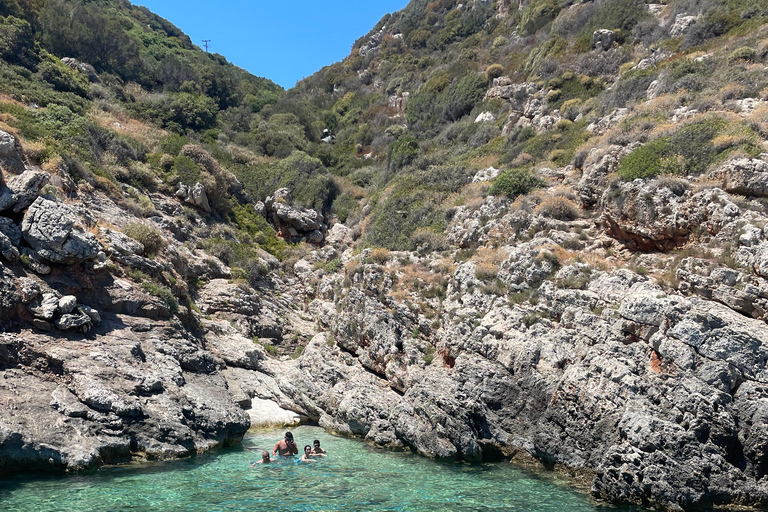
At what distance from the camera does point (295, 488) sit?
10195 millimetres

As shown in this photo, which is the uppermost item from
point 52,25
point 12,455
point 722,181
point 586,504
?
point 52,25

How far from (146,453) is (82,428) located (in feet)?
5.36

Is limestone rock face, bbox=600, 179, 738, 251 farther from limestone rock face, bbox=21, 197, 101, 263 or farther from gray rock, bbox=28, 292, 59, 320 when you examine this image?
gray rock, bbox=28, 292, 59, 320

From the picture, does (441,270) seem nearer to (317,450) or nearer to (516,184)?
(516,184)

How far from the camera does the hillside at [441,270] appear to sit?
10555mm

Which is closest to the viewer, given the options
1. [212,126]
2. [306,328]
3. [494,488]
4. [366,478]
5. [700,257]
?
[494,488]

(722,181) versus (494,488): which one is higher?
(722,181)

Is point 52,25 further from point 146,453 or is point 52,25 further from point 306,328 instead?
point 146,453

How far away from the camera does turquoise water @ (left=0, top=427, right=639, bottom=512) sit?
8.53 metres

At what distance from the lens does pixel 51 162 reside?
19.0 m

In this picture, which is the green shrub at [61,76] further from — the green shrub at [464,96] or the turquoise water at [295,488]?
the turquoise water at [295,488]

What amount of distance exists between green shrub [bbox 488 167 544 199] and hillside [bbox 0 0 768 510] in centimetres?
13

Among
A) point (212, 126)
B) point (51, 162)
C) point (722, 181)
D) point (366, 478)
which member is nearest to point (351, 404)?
point (366, 478)

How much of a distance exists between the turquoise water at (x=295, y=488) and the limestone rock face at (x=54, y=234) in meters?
6.80
